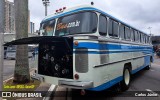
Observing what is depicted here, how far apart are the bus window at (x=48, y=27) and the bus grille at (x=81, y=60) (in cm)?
189

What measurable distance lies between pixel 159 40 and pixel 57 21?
50.9m

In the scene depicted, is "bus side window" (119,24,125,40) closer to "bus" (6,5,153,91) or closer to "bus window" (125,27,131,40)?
"bus" (6,5,153,91)

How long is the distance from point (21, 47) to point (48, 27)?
291cm

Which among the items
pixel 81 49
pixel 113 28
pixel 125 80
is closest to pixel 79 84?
pixel 81 49

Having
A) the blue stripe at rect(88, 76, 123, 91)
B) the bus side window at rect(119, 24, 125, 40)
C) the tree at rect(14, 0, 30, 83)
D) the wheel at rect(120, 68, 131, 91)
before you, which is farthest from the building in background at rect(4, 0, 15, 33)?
the blue stripe at rect(88, 76, 123, 91)

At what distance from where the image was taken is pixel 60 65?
6.62 metres

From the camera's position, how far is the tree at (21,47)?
33.0 ft

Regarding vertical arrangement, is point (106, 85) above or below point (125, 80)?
above

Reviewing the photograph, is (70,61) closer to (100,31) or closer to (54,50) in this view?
(54,50)

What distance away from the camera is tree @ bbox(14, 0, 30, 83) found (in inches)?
396

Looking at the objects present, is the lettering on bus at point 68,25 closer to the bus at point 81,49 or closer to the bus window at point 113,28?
the bus at point 81,49

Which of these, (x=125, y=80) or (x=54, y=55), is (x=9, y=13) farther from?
(x=54, y=55)

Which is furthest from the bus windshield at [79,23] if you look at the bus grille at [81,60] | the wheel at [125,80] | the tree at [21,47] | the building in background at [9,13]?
the building in background at [9,13]

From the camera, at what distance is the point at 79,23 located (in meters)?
6.41
